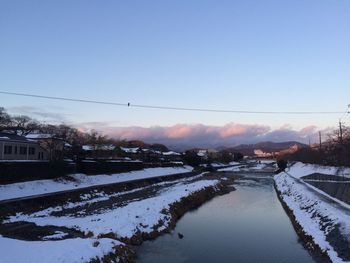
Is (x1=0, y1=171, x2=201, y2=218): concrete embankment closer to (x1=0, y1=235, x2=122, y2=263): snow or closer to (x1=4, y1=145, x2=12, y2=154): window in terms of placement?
(x1=0, y1=235, x2=122, y2=263): snow

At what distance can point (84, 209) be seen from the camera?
1228 inches

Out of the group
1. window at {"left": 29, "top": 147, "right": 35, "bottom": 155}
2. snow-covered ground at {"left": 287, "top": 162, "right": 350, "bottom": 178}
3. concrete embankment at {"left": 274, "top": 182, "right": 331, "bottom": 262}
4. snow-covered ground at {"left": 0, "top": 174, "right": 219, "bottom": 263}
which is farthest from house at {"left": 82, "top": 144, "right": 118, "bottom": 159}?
concrete embankment at {"left": 274, "top": 182, "right": 331, "bottom": 262}

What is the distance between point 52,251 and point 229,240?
11.2m

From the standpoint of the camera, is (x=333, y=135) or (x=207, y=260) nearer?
(x=207, y=260)

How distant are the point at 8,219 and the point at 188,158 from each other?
9510cm

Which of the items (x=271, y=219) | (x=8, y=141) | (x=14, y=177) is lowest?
(x=271, y=219)

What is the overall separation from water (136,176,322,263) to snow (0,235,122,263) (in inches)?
106

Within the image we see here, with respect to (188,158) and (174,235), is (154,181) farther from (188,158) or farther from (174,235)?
(188,158)

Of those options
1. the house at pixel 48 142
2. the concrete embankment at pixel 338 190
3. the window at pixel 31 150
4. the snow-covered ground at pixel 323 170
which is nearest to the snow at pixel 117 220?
the concrete embankment at pixel 338 190

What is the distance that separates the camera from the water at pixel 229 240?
18922mm

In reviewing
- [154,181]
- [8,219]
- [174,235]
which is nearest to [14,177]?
[8,219]

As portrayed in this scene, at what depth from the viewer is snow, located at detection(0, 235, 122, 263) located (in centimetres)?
1340

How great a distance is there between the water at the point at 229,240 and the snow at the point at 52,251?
2.69 metres

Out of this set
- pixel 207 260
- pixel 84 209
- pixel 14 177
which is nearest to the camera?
pixel 207 260
